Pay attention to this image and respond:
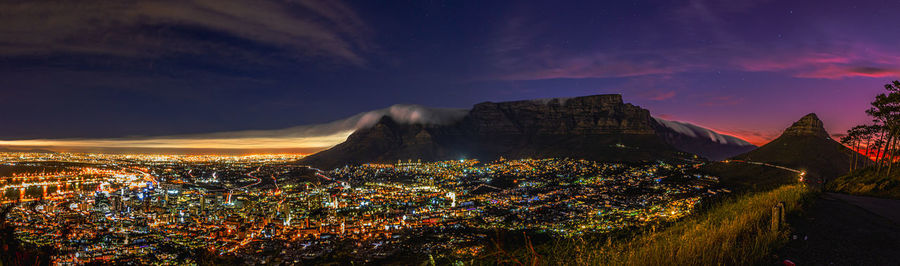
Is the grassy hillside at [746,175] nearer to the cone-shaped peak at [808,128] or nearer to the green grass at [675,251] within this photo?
the cone-shaped peak at [808,128]

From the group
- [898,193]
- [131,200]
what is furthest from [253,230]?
[898,193]

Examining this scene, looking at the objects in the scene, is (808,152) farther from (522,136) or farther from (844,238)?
(522,136)

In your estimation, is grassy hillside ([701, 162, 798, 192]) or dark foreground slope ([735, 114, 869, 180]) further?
dark foreground slope ([735, 114, 869, 180])

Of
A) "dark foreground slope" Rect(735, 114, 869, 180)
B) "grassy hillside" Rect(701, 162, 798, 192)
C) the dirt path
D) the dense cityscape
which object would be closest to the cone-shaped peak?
"dark foreground slope" Rect(735, 114, 869, 180)

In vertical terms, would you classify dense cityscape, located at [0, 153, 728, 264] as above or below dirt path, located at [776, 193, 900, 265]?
below

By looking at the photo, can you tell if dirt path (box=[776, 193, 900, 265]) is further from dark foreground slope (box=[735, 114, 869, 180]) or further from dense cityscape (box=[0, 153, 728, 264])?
dark foreground slope (box=[735, 114, 869, 180])

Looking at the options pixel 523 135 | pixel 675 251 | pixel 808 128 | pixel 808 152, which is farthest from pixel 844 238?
pixel 523 135
